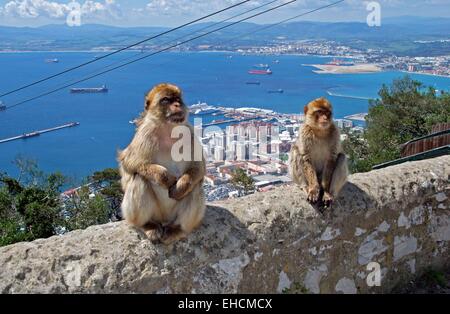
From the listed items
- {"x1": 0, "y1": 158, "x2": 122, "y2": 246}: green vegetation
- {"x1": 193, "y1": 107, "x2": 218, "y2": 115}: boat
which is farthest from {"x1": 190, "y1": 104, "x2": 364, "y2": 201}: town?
{"x1": 193, "y1": 107, "x2": 218, "y2": 115}: boat

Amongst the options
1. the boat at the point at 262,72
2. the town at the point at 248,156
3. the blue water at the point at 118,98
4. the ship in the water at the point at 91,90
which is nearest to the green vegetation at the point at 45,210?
the town at the point at 248,156

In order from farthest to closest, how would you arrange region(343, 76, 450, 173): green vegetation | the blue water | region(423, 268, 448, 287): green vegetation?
1. the blue water
2. region(343, 76, 450, 173): green vegetation
3. region(423, 268, 448, 287): green vegetation

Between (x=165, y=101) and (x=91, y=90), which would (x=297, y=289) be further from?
(x=91, y=90)

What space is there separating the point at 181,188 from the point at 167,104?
0.58 m

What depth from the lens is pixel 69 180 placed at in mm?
17797

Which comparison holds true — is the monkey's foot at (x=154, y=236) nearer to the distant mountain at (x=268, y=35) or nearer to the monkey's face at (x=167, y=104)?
the monkey's face at (x=167, y=104)

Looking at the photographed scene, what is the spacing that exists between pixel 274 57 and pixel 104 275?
114 metres

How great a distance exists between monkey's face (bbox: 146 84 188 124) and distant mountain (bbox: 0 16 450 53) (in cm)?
7753

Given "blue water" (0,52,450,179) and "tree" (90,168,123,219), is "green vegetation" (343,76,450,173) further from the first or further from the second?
"blue water" (0,52,450,179)

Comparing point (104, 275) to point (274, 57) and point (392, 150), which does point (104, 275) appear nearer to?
point (392, 150)

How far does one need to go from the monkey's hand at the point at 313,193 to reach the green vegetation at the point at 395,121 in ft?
40.4

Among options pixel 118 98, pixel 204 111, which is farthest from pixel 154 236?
pixel 118 98

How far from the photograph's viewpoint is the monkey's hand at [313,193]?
11.5 ft

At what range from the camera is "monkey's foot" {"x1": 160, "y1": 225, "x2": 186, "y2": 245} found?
2.78m
